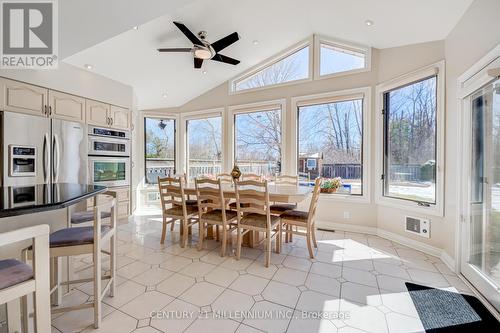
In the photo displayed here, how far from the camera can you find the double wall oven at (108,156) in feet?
11.9

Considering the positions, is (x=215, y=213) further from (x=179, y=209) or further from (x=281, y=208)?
(x=281, y=208)

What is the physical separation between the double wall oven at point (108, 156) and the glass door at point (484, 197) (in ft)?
15.9

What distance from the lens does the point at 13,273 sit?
1.03m

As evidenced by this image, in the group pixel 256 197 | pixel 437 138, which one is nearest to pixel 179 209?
pixel 256 197

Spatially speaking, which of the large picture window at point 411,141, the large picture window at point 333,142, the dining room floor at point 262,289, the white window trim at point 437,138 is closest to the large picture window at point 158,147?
the dining room floor at point 262,289

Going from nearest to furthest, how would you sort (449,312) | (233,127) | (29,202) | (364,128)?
(29,202) < (449,312) < (364,128) < (233,127)

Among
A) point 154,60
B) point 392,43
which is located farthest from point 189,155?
point 392,43

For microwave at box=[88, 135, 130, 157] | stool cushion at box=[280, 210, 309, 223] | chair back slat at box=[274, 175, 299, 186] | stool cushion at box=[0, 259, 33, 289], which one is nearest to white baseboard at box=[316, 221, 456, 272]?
chair back slat at box=[274, 175, 299, 186]

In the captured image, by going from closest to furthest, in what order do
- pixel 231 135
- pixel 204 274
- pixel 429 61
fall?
pixel 204 274 < pixel 429 61 < pixel 231 135

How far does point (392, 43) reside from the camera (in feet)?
10.7

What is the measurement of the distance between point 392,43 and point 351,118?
117cm

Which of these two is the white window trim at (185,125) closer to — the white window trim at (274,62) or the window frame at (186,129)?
the window frame at (186,129)

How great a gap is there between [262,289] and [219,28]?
3463 mm

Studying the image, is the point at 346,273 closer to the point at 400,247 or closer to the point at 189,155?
the point at 400,247
